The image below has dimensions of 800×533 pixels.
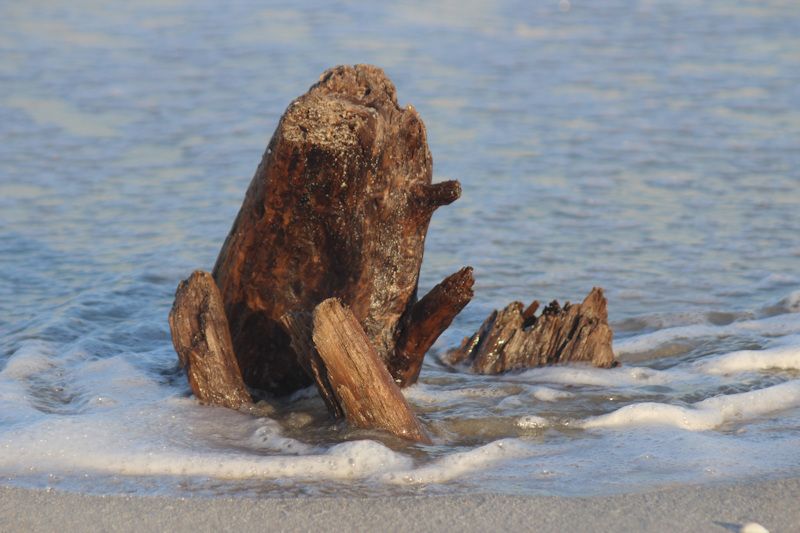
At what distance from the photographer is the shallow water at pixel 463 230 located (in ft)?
14.5

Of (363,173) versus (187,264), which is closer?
(363,173)

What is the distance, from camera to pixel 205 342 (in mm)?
4926

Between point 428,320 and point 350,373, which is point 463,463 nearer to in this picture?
point 350,373

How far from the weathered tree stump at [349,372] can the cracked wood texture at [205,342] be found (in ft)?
1.46

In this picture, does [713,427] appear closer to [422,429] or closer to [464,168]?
[422,429]

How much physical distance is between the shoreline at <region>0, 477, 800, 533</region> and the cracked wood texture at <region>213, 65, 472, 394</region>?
1.25 meters

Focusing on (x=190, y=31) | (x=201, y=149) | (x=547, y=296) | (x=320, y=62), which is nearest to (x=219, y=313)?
(x=547, y=296)

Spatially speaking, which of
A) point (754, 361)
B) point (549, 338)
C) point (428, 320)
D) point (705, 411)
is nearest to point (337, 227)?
point (428, 320)

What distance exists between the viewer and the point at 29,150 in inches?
400

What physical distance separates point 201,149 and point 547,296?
4.57 m

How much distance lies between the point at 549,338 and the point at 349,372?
63.4 inches

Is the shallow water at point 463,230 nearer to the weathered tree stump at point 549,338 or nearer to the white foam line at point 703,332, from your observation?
the white foam line at point 703,332

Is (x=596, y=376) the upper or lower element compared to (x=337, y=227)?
lower

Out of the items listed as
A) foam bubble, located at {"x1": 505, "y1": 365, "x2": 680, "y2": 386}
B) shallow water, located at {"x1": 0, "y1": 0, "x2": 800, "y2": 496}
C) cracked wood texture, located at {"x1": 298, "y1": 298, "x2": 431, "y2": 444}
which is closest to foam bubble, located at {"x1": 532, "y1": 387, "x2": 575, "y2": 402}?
shallow water, located at {"x1": 0, "y1": 0, "x2": 800, "y2": 496}
